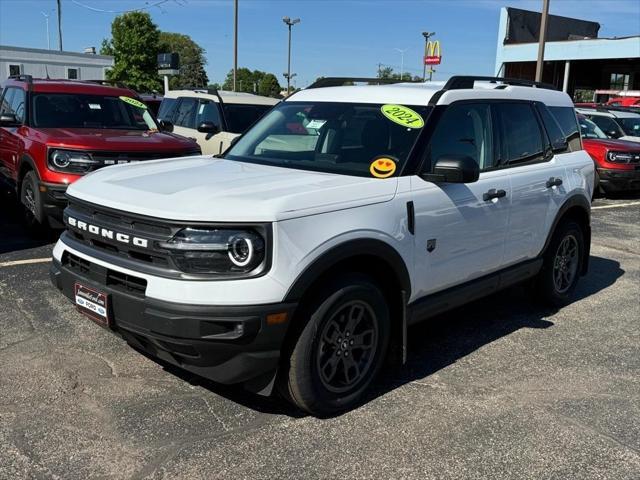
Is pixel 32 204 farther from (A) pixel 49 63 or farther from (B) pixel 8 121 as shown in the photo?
(A) pixel 49 63

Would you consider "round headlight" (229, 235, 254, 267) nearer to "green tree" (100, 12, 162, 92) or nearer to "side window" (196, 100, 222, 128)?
"side window" (196, 100, 222, 128)

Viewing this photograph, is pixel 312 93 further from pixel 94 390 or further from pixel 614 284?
pixel 614 284

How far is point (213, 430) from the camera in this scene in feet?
10.9

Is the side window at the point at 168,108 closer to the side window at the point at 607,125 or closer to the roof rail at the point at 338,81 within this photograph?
the roof rail at the point at 338,81

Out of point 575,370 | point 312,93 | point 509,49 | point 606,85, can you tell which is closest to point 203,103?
point 312,93

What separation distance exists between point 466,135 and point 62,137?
4.44m

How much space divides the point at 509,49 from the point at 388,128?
32.6m

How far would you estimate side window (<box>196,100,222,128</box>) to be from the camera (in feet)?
34.1

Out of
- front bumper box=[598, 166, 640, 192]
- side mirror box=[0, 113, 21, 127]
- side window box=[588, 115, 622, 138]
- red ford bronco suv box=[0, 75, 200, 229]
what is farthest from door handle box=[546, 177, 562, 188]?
side window box=[588, 115, 622, 138]

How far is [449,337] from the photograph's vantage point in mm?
4844

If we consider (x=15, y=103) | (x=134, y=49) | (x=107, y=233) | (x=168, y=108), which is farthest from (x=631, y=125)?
(x=134, y=49)

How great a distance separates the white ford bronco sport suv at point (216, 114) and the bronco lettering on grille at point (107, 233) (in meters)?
6.36

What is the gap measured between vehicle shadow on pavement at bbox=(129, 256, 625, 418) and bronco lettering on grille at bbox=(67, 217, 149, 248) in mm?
1025

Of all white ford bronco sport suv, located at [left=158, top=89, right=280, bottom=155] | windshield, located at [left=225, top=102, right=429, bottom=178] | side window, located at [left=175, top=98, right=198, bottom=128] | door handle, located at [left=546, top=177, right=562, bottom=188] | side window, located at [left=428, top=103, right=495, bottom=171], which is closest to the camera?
windshield, located at [left=225, top=102, right=429, bottom=178]
